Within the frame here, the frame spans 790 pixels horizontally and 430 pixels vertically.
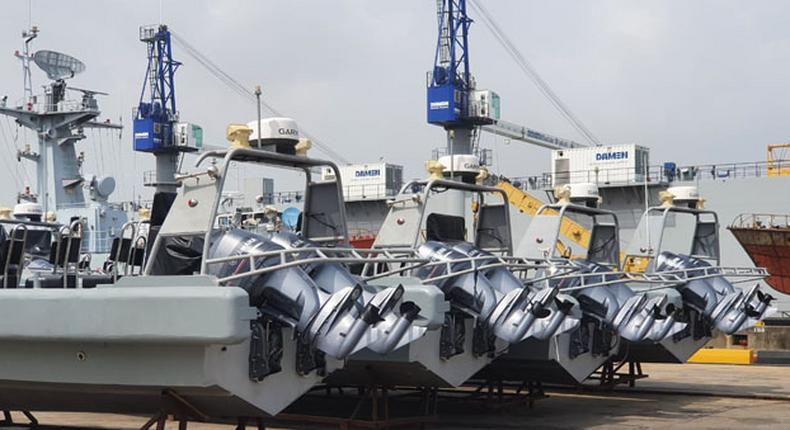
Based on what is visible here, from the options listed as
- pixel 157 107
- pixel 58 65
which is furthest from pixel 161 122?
pixel 58 65

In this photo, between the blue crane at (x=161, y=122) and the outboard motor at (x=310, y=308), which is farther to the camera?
the blue crane at (x=161, y=122)

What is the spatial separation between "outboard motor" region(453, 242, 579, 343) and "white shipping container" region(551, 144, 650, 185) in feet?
94.9

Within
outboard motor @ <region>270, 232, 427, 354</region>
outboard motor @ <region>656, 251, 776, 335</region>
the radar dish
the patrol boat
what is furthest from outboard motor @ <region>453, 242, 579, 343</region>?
the radar dish

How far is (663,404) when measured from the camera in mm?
14242

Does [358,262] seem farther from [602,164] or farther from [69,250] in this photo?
[602,164]

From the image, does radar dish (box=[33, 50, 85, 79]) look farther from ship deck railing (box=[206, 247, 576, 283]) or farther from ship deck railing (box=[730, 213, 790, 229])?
ship deck railing (box=[206, 247, 576, 283])

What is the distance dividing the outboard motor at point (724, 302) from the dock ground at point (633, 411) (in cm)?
101

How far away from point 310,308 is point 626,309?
19.1 ft

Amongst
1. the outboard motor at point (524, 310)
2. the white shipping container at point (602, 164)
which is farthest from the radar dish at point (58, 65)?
the outboard motor at point (524, 310)

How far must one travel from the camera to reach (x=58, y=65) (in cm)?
3419

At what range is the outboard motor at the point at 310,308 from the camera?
845 cm

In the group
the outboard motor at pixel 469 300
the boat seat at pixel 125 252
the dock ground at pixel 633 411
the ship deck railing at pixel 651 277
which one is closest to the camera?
the outboard motor at pixel 469 300

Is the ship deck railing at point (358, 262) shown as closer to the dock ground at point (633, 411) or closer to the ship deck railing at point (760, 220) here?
the dock ground at point (633, 411)

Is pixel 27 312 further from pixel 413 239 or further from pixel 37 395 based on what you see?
pixel 413 239
